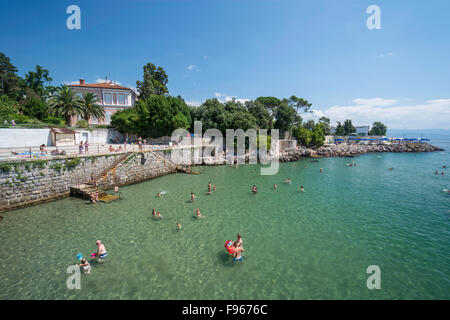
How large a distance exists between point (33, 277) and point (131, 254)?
3.94 metres

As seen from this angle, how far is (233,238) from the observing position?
38.8 feet

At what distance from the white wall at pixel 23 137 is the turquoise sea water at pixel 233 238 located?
15.6 meters

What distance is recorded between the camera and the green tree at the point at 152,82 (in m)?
46.2

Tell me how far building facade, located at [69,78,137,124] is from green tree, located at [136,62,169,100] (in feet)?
11.1

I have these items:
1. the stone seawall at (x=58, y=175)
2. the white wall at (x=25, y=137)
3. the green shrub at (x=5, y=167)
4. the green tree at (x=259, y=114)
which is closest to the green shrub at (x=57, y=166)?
the stone seawall at (x=58, y=175)

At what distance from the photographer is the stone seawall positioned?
49.4 ft

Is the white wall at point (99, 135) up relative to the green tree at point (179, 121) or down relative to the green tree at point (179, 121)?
down

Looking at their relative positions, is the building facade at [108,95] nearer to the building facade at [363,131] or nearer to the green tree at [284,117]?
the green tree at [284,117]

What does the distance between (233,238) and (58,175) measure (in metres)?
17.6

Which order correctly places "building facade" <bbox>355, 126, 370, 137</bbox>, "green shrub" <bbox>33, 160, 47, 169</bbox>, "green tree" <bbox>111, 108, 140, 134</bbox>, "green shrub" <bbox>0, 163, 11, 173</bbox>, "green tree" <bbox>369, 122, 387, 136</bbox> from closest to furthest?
"green shrub" <bbox>0, 163, 11, 173</bbox> < "green shrub" <bbox>33, 160, 47, 169</bbox> < "green tree" <bbox>111, 108, 140, 134</bbox> < "building facade" <bbox>355, 126, 370, 137</bbox> < "green tree" <bbox>369, 122, 387, 136</bbox>

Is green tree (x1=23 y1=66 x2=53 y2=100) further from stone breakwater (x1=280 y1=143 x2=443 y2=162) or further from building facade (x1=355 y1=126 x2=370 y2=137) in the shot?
building facade (x1=355 y1=126 x2=370 y2=137)

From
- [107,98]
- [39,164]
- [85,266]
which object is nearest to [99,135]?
[107,98]

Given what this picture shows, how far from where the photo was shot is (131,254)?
1012 cm

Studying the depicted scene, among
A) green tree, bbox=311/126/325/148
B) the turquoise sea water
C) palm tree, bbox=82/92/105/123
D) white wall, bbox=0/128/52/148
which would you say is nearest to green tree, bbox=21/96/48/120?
palm tree, bbox=82/92/105/123
